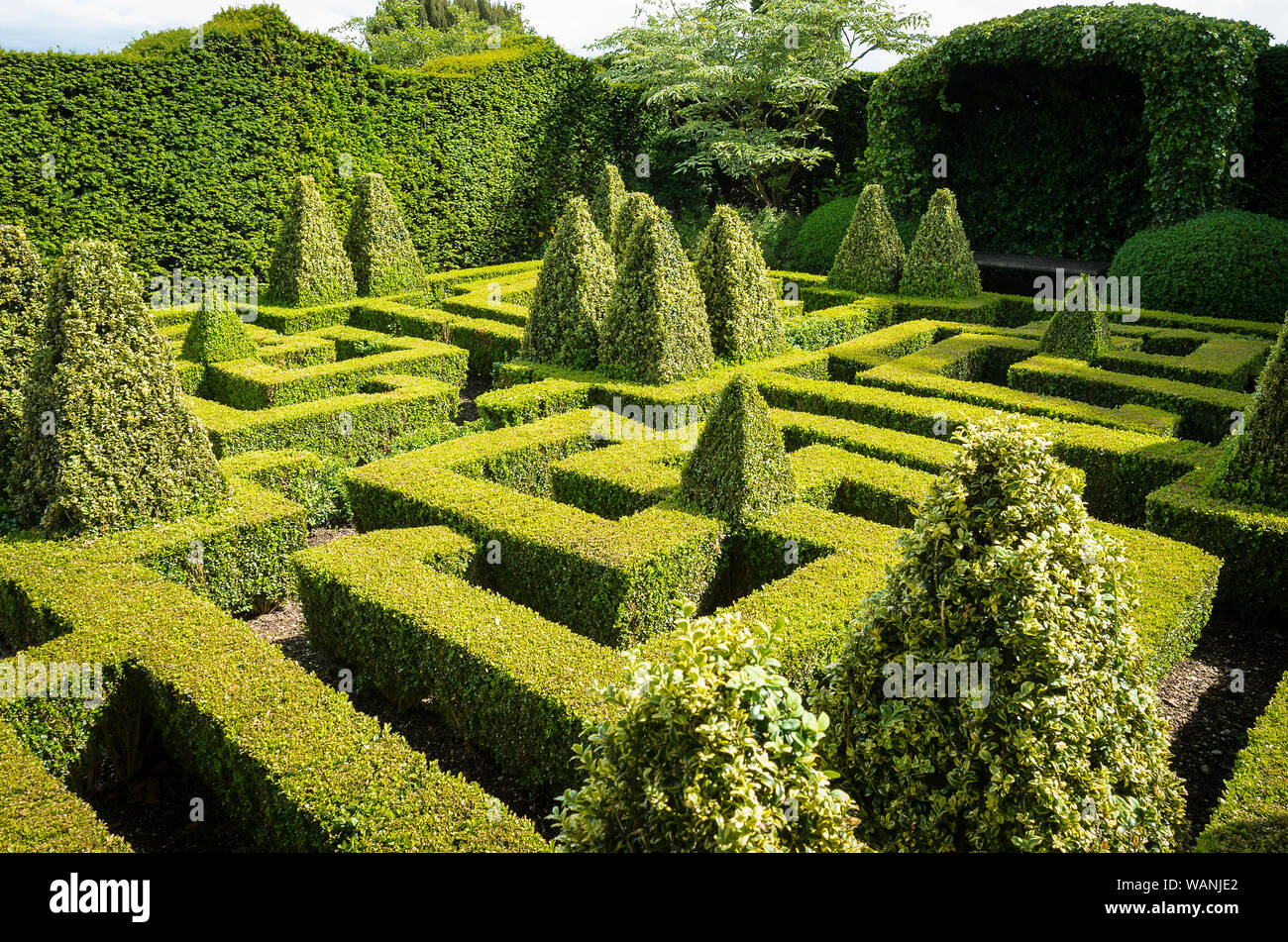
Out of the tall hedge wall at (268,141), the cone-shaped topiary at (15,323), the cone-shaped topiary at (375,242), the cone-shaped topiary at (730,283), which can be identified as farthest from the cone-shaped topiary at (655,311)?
the tall hedge wall at (268,141)

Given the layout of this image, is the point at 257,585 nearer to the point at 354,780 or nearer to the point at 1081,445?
the point at 354,780

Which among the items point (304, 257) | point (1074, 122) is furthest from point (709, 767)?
point (1074, 122)

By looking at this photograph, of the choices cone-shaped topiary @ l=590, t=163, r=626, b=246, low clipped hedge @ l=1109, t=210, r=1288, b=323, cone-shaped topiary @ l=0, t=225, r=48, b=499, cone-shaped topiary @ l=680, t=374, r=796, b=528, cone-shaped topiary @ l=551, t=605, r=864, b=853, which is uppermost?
cone-shaped topiary @ l=590, t=163, r=626, b=246

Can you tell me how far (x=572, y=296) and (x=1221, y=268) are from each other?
43.5 feet

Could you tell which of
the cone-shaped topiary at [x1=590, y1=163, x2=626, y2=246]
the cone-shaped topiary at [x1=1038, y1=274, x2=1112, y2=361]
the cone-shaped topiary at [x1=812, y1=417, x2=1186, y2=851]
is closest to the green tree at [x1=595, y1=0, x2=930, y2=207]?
the cone-shaped topiary at [x1=590, y1=163, x2=626, y2=246]

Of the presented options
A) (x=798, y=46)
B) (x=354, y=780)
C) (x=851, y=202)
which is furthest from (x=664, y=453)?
(x=798, y=46)

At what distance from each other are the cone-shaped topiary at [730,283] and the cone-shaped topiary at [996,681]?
32.5 feet

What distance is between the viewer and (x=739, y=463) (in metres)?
8.35

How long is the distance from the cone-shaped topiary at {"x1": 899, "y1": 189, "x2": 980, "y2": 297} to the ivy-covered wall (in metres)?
5.22

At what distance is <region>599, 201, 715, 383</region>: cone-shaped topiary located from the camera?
42.2 ft

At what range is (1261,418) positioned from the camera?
871 cm

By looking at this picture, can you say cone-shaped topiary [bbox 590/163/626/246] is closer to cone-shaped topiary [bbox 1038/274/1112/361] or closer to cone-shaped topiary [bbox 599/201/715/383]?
cone-shaped topiary [bbox 599/201/715/383]

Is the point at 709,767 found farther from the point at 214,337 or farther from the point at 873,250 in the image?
the point at 873,250

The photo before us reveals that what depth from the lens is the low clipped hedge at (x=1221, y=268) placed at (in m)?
17.0
